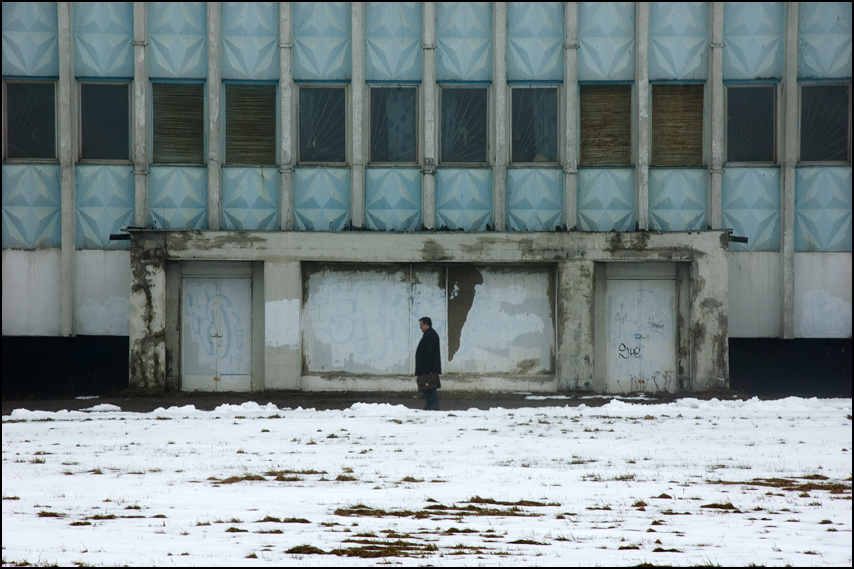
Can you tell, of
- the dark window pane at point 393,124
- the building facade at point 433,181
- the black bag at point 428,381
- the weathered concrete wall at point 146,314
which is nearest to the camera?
the black bag at point 428,381

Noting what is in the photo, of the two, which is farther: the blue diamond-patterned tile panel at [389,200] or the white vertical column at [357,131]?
the blue diamond-patterned tile panel at [389,200]

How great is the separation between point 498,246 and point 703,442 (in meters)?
7.21

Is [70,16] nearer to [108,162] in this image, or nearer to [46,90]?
[46,90]

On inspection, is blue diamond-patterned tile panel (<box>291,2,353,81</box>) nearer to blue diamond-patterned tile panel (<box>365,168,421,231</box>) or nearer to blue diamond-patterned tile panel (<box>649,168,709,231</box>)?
blue diamond-patterned tile panel (<box>365,168,421,231</box>)

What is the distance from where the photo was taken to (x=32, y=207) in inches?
742

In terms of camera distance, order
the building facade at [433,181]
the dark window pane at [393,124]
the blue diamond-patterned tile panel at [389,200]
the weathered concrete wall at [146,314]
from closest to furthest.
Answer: the weathered concrete wall at [146,314]
the building facade at [433,181]
the blue diamond-patterned tile panel at [389,200]
the dark window pane at [393,124]

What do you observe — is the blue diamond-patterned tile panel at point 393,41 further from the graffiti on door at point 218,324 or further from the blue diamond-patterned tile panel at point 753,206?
the blue diamond-patterned tile panel at point 753,206

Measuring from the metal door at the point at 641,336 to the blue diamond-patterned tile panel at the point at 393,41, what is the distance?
616cm

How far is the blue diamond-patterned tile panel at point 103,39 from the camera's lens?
18828mm

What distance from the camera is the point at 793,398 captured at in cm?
1747

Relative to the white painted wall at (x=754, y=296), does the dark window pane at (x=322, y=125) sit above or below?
above

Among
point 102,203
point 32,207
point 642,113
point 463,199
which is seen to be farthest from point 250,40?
point 642,113

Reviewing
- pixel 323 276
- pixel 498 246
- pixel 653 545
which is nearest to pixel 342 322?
pixel 323 276

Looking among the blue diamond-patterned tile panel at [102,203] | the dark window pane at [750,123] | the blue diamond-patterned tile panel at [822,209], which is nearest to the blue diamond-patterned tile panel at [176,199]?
the blue diamond-patterned tile panel at [102,203]
